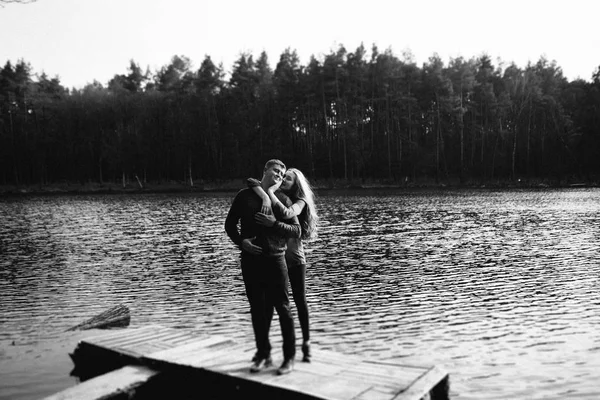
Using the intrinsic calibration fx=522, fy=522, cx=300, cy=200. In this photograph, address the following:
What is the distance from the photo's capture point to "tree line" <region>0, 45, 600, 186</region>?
6306 centimetres

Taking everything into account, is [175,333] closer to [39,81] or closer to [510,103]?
[510,103]

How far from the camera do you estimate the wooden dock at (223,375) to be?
500 centimetres

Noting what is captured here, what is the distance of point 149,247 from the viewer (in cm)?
1941

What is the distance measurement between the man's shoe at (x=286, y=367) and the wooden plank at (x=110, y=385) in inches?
60.8

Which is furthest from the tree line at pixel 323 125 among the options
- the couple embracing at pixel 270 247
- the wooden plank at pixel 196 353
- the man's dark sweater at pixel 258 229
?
the man's dark sweater at pixel 258 229

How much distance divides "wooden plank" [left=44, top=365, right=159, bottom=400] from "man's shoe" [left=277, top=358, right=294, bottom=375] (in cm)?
154

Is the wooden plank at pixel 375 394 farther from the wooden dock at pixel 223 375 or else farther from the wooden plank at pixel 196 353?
the wooden plank at pixel 196 353

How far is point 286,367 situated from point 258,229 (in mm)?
1466

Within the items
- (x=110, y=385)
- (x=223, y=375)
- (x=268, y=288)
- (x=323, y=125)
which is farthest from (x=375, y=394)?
(x=323, y=125)

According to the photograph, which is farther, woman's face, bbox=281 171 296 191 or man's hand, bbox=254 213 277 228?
woman's face, bbox=281 171 296 191

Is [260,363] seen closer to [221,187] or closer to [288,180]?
[288,180]

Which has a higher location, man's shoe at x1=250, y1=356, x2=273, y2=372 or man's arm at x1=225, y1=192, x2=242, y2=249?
man's arm at x1=225, y1=192, x2=242, y2=249

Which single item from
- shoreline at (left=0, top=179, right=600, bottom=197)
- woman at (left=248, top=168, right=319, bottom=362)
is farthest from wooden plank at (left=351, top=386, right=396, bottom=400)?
shoreline at (left=0, top=179, right=600, bottom=197)

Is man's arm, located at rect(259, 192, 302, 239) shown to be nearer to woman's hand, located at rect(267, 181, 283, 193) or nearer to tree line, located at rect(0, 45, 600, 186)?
woman's hand, located at rect(267, 181, 283, 193)
